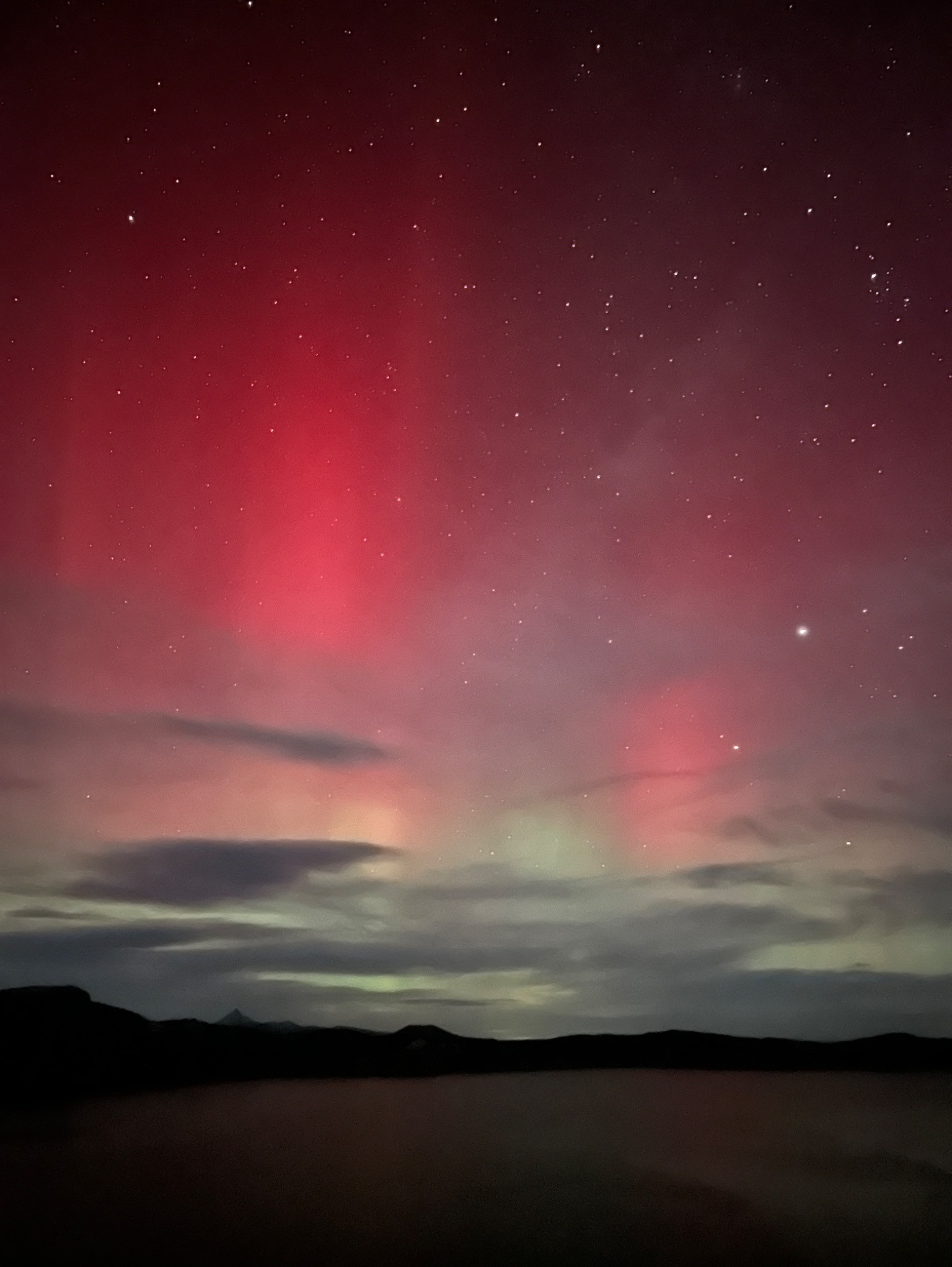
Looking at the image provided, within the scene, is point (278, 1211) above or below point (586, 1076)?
below

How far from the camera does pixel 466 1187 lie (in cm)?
1329

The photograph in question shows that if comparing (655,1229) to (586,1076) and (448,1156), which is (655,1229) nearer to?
(448,1156)

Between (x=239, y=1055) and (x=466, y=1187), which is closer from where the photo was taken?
(x=466, y=1187)

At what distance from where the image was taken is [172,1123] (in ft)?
72.4

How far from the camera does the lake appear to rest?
8.91 metres

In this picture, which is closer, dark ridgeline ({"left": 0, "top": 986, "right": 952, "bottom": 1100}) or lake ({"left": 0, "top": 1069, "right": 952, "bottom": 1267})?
lake ({"left": 0, "top": 1069, "right": 952, "bottom": 1267})

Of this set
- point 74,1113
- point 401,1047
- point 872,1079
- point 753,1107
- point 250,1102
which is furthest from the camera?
point 401,1047

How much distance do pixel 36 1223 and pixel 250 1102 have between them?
2360 cm

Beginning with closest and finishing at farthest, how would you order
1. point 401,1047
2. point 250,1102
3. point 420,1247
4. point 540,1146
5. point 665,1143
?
1. point 420,1247
2. point 540,1146
3. point 665,1143
4. point 250,1102
5. point 401,1047

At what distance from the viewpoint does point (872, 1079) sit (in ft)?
187

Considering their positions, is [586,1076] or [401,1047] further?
[401,1047]

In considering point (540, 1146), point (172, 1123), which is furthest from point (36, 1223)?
point (172, 1123)

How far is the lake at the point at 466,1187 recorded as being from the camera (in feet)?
29.2

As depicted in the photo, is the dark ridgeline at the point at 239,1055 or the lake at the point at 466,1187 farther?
the dark ridgeline at the point at 239,1055
